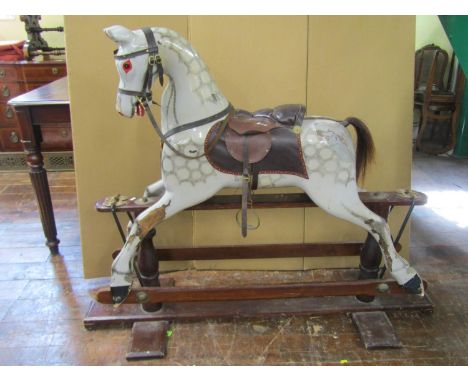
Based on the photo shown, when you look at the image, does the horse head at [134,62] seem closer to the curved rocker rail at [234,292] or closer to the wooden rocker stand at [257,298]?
the wooden rocker stand at [257,298]

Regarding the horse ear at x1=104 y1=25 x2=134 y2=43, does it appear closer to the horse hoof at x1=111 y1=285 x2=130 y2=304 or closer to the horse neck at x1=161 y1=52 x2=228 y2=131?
the horse neck at x1=161 y1=52 x2=228 y2=131

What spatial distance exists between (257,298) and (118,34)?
1.26m

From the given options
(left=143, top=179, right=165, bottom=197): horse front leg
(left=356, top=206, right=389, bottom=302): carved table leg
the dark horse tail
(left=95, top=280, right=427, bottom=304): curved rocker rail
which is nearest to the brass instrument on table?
(left=143, top=179, right=165, bottom=197): horse front leg

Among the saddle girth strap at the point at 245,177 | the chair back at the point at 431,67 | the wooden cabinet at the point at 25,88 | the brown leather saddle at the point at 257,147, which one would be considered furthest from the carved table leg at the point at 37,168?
the chair back at the point at 431,67

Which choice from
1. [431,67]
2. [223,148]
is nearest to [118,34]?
[223,148]

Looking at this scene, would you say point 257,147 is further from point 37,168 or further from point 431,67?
point 431,67

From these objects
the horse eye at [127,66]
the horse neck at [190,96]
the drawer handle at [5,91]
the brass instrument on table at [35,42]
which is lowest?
the drawer handle at [5,91]

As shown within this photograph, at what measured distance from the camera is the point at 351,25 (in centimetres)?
213

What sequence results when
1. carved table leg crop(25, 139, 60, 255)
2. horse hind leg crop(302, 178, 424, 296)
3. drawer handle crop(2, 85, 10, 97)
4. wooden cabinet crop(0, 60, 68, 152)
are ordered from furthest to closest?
1. drawer handle crop(2, 85, 10, 97)
2. wooden cabinet crop(0, 60, 68, 152)
3. carved table leg crop(25, 139, 60, 255)
4. horse hind leg crop(302, 178, 424, 296)

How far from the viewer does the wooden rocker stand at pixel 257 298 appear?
1926 millimetres

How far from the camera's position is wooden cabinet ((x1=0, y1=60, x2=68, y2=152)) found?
4391mm

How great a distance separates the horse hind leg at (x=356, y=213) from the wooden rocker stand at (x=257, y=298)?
0.09 metres

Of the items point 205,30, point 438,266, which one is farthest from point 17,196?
point 438,266

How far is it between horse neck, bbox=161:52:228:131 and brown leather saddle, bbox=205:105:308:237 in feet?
0.29
